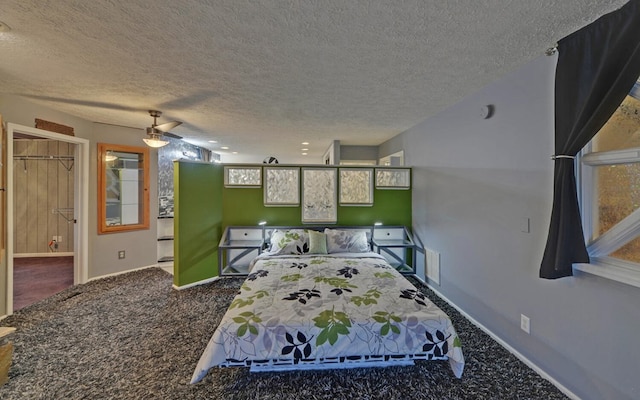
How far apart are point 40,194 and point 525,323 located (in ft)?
27.0

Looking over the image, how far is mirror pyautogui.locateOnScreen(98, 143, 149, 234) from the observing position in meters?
3.98

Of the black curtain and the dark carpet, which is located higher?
the black curtain

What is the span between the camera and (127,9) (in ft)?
4.88

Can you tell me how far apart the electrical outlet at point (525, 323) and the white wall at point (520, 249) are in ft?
0.12

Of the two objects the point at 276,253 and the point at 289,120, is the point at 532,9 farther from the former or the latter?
the point at 276,253

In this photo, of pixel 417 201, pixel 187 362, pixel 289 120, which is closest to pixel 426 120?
pixel 417 201

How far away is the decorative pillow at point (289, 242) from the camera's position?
140 inches

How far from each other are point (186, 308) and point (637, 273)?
390 cm

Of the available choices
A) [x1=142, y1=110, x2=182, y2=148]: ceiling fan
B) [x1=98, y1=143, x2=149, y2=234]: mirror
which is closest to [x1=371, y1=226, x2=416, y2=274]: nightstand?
[x1=142, y1=110, x2=182, y2=148]: ceiling fan

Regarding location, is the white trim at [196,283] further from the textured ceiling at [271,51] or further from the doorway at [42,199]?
the doorway at [42,199]

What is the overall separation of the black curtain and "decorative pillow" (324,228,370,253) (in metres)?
2.19

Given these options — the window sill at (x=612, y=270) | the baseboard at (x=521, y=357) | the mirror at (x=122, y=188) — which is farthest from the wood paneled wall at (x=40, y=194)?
the window sill at (x=612, y=270)

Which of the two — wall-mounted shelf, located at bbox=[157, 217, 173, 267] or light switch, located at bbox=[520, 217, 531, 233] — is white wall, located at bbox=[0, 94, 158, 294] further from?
light switch, located at bbox=[520, 217, 531, 233]

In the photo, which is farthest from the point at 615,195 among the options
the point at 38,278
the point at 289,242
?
the point at 38,278
